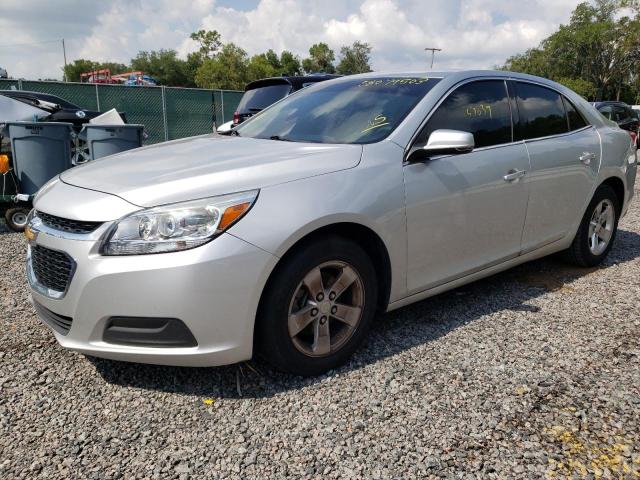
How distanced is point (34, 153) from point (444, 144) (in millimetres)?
5072

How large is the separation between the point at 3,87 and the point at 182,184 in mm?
13869

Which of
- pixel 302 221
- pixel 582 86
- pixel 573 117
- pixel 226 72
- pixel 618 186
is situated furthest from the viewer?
pixel 226 72

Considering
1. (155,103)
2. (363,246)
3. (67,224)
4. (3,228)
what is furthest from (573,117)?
(155,103)

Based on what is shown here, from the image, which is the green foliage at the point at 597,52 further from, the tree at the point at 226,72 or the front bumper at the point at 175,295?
the front bumper at the point at 175,295

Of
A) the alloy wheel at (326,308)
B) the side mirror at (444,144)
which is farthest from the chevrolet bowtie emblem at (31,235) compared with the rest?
the side mirror at (444,144)

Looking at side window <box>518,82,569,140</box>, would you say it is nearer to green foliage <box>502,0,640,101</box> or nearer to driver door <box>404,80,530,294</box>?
driver door <box>404,80,530,294</box>

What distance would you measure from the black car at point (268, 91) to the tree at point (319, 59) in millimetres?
78894

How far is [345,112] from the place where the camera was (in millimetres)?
3371

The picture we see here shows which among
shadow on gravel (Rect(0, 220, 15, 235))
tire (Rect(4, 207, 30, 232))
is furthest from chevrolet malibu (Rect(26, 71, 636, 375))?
shadow on gravel (Rect(0, 220, 15, 235))

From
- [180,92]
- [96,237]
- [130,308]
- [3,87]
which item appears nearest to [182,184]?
[96,237]

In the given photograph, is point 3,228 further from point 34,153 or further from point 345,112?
point 345,112

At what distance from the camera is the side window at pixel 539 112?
3828 mm

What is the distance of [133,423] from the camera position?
7.85 feet

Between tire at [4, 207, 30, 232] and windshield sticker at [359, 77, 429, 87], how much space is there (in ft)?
14.2
